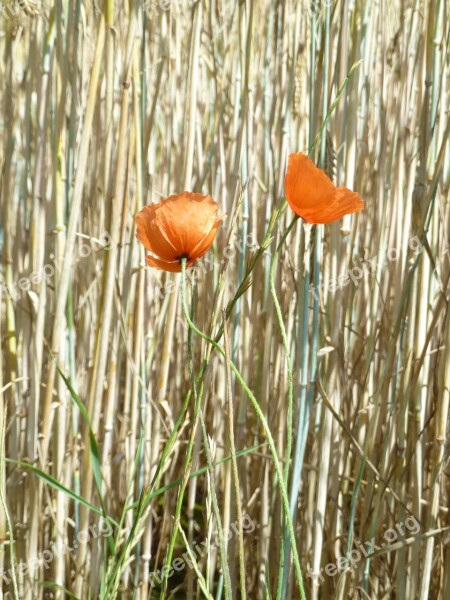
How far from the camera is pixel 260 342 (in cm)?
125

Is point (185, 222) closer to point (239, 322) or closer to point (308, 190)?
point (308, 190)

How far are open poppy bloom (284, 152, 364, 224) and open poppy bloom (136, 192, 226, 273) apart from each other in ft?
0.19

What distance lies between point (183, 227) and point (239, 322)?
56cm

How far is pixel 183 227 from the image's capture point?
0.51 meters

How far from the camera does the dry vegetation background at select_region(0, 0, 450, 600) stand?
0.86 meters

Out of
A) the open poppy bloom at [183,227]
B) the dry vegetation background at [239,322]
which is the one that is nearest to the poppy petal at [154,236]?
the open poppy bloom at [183,227]

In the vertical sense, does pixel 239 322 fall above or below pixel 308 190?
below

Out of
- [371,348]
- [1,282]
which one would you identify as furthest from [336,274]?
[1,282]

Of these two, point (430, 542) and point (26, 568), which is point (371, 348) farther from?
point (26, 568)

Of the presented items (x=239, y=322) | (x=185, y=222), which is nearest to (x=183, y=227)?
(x=185, y=222)

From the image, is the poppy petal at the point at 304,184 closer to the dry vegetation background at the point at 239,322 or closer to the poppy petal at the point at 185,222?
the poppy petal at the point at 185,222

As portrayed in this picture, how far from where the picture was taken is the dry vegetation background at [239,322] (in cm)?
86

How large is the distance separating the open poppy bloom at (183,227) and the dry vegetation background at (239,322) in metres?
0.24

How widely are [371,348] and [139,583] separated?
0.44 m
